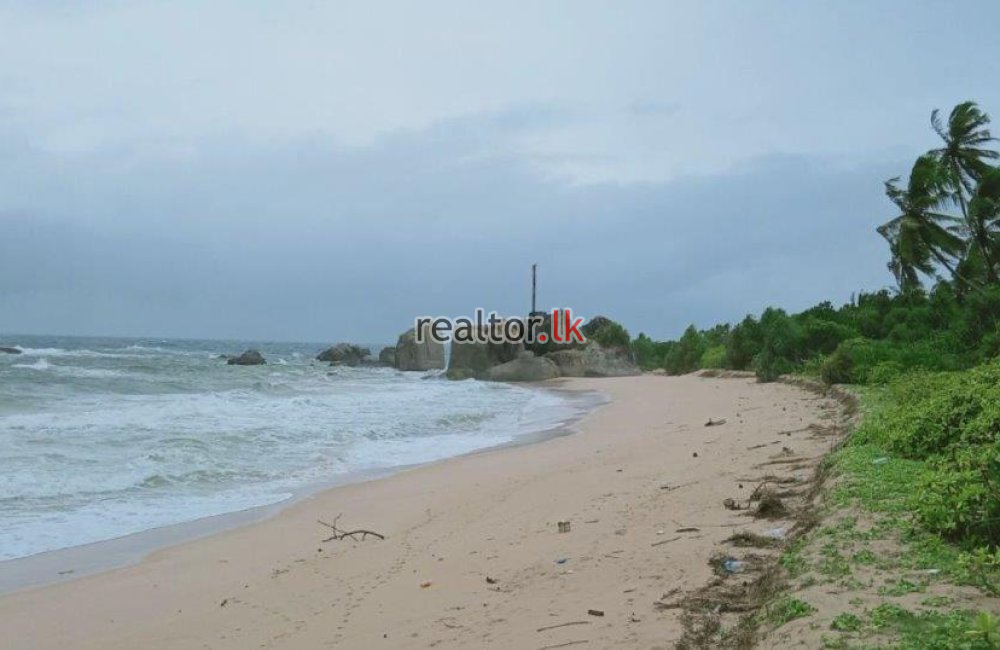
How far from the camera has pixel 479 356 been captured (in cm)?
4416

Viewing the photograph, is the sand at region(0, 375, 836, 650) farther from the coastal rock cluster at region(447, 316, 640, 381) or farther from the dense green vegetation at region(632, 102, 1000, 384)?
the coastal rock cluster at region(447, 316, 640, 381)

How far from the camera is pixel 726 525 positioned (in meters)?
5.96

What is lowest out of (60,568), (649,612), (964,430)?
(60,568)

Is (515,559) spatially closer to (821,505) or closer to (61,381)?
Answer: (821,505)

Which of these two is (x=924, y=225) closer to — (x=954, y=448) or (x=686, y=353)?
(x=686, y=353)

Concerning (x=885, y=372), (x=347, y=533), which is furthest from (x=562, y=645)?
(x=885, y=372)

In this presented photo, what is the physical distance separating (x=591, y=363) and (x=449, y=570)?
122 ft

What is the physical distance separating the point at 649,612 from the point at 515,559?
68.7 inches

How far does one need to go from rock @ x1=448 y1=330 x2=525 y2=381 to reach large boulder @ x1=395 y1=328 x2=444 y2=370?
7.90 meters

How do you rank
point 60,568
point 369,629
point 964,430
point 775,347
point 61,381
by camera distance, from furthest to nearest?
point 61,381, point 775,347, point 60,568, point 964,430, point 369,629

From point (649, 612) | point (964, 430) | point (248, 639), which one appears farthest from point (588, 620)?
point (964, 430)

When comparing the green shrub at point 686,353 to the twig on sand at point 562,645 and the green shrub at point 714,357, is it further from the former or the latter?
the twig on sand at point 562,645

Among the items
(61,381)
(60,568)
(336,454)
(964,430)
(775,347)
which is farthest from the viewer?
(61,381)

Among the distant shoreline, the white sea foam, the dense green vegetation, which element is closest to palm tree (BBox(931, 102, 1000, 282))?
the dense green vegetation
